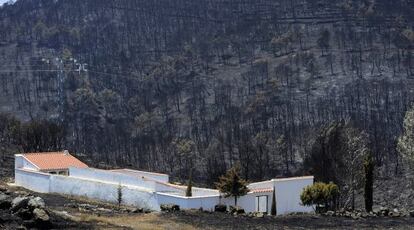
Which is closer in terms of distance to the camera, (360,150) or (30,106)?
(360,150)

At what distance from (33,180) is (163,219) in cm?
2294

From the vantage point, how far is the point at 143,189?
35.0 meters

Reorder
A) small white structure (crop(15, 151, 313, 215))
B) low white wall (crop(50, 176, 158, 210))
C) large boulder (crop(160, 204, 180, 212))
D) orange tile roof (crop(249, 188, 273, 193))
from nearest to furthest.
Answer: large boulder (crop(160, 204, 180, 212))
small white structure (crop(15, 151, 313, 215))
orange tile roof (crop(249, 188, 273, 193))
low white wall (crop(50, 176, 158, 210))

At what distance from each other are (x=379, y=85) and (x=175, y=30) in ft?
200

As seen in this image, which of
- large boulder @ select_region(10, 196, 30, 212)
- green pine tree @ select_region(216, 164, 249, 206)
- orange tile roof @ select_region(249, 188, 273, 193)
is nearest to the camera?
large boulder @ select_region(10, 196, 30, 212)

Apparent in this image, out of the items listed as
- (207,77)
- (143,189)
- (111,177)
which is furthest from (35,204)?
(207,77)

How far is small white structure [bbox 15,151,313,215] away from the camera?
32.4 m

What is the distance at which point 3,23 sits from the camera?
15700 cm

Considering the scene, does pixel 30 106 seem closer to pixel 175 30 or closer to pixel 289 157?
pixel 175 30

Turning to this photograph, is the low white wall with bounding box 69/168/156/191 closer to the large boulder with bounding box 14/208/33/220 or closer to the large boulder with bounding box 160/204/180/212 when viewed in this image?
the large boulder with bounding box 160/204/180/212

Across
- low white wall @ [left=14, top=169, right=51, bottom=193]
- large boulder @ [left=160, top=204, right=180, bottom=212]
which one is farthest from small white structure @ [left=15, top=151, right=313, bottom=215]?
large boulder @ [left=160, top=204, right=180, bottom=212]

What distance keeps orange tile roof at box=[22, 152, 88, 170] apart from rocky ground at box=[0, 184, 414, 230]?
1872cm

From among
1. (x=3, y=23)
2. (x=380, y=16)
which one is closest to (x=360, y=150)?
(x=380, y=16)

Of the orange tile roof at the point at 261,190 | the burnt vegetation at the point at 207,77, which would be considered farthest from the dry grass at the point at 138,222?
the burnt vegetation at the point at 207,77
